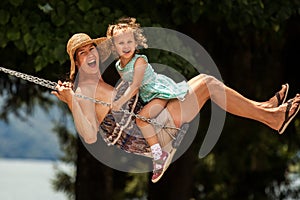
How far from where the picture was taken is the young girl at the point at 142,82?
18.1 ft

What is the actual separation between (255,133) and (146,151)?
10.2m

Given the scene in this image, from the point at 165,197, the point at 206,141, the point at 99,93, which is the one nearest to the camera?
the point at 99,93

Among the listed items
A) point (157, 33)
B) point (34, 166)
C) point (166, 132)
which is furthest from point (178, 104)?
point (34, 166)

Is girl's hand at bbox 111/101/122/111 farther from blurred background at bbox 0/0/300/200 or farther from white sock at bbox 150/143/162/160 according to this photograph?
blurred background at bbox 0/0/300/200

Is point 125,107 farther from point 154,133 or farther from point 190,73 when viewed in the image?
point 190,73

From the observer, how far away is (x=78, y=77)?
5.70 meters

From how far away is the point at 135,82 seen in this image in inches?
219

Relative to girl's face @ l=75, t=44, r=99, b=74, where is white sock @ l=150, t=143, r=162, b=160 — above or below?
below

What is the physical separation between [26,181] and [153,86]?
19.4m

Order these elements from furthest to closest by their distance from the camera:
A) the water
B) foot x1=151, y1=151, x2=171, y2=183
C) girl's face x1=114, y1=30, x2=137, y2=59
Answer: the water
foot x1=151, y1=151, x2=171, y2=183
girl's face x1=114, y1=30, x2=137, y2=59

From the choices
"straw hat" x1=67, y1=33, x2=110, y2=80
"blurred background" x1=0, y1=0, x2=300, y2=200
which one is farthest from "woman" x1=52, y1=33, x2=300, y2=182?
"blurred background" x1=0, y1=0, x2=300, y2=200

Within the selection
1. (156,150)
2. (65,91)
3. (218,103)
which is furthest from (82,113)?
(218,103)

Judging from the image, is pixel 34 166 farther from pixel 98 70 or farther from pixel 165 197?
pixel 98 70

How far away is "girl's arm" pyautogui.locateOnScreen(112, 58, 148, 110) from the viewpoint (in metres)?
5.56
